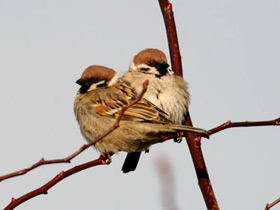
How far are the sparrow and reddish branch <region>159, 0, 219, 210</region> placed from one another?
18 cm

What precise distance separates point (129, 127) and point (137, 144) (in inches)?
6.3

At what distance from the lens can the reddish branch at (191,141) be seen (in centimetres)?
342

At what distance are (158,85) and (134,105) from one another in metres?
0.58

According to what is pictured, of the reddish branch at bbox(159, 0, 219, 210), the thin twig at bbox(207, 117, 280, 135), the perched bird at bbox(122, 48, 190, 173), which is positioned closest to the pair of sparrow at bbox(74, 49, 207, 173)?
the perched bird at bbox(122, 48, 190, 173)

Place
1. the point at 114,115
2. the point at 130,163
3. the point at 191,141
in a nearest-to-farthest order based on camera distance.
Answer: the point at 191,141
the point at 114,115
the point at 130,163

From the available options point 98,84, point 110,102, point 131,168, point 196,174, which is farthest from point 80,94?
point 196,174

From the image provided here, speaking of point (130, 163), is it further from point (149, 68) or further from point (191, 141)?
point (191, 141)

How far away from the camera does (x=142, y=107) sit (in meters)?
3.98

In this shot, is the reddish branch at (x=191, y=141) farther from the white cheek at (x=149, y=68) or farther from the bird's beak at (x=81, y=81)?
the bird's beak at (x=81, y=81)

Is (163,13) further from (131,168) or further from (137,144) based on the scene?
(131,168)

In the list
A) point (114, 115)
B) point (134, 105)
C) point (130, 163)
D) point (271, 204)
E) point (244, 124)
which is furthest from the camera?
point (130, 163)

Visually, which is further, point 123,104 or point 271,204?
point 123,104

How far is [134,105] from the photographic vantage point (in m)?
3.95

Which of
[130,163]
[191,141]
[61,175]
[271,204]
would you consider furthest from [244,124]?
[130,163]
